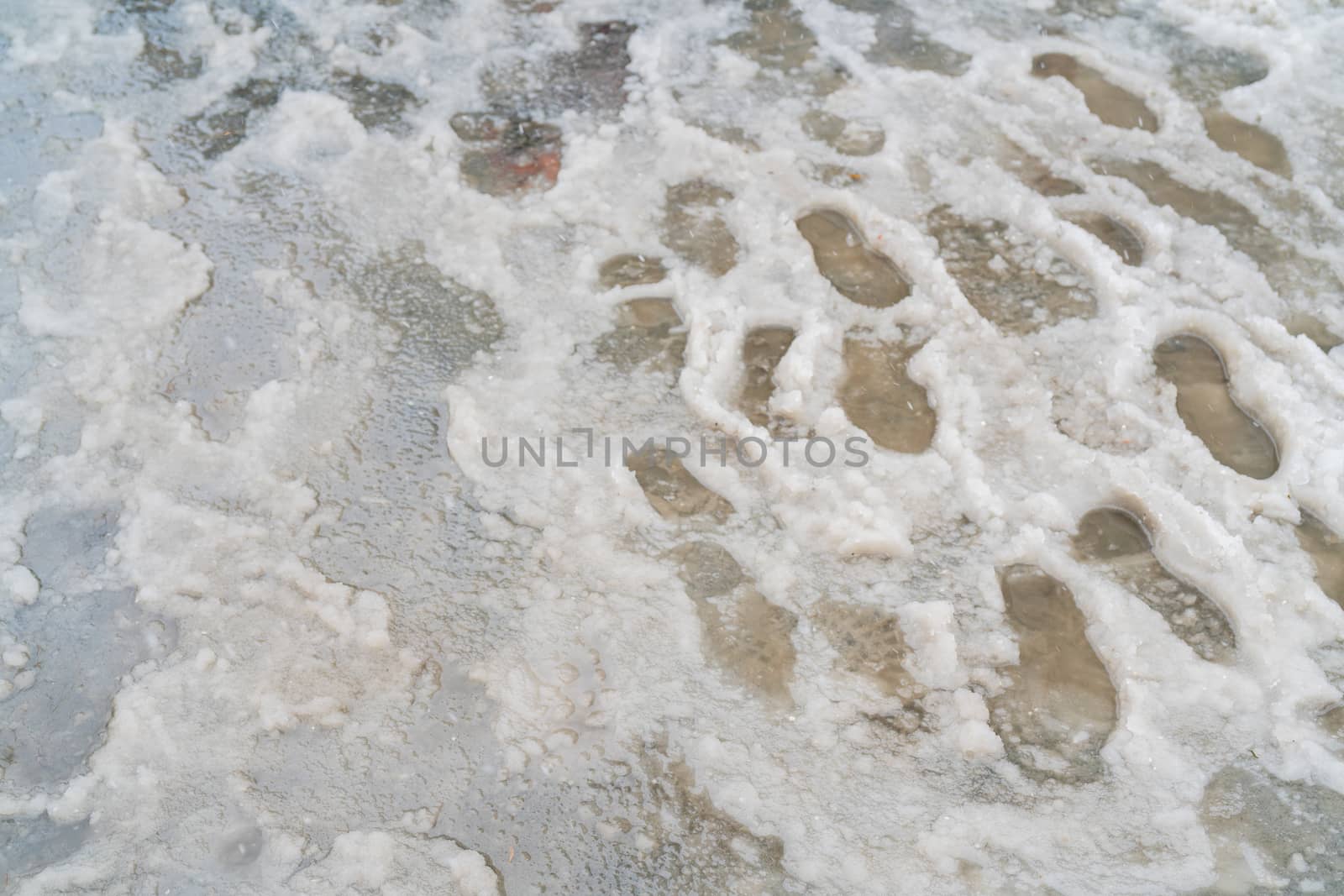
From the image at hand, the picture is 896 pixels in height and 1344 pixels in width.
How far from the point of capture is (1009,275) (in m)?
3.29

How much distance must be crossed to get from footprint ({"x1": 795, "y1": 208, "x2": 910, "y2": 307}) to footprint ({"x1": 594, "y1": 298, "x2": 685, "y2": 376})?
55 centimetres

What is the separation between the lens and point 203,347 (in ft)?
10.00

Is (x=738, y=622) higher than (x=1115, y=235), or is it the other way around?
(x=1115, y=235)

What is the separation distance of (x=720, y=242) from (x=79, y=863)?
7.97 feet

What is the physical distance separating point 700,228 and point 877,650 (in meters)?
1.66

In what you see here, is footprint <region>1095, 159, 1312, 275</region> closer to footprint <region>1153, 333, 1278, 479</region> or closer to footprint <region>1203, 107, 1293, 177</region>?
footprint <region>1203, 107, 1293, 177</region>

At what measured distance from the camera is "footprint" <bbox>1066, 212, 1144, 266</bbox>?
3.36 metres

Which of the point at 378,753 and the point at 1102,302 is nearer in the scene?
the point at 378,753

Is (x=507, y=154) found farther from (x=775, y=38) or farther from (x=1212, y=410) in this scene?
(x=1212, y=410)

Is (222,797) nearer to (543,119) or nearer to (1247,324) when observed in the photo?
(543,119)

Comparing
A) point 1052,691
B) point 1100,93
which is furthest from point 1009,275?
point 1052,691

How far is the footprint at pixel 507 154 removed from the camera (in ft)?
12.0

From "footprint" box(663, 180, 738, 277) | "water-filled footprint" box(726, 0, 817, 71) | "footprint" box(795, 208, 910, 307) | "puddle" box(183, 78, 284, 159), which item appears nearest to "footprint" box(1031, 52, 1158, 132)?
"water-filled footprint" box(726, 0, 817, 71)

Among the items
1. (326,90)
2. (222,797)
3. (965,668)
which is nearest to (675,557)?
(965,668)
